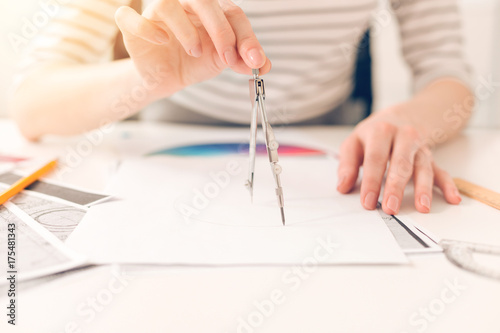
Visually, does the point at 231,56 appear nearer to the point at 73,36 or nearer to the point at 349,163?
the point at 349,163

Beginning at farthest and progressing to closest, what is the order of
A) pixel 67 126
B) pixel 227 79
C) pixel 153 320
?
pixel 227 79
pixel 67 126
pixel 153 320

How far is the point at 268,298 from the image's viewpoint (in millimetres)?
311

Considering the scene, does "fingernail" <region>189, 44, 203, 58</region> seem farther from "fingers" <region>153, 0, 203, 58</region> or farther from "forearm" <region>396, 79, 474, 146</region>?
"forearm" <region>396, 79, 474, 146</region>

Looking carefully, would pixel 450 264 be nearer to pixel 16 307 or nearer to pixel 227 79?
pixel 16 307

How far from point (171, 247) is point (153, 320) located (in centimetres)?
10

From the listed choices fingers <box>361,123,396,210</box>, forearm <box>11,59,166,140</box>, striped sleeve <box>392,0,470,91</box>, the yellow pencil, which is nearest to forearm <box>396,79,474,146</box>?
striped sleeve <box>392,0,470,91</box>

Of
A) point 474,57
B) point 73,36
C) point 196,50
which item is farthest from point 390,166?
point 474,57

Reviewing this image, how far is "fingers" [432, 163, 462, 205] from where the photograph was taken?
0.50 metres

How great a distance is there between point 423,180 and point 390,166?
1.8 inches

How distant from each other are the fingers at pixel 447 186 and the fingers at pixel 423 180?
13 mm

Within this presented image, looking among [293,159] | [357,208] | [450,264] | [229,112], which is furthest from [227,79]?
[450,264]

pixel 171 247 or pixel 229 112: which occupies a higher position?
pixel 229 112

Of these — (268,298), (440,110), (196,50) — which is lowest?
(268,298)

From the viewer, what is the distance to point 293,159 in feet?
2.35
